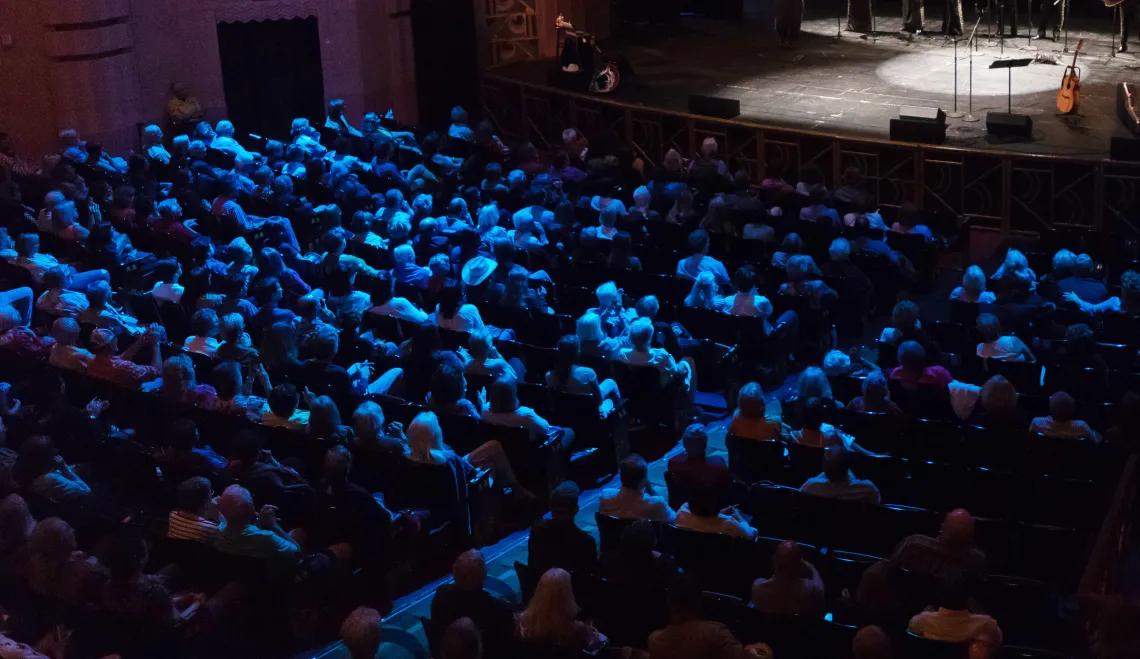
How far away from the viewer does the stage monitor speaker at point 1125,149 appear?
468 inches

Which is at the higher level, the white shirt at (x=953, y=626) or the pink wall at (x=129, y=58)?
the pink wall at (x=129, y=58)

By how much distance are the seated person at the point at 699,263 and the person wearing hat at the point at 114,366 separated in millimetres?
4021

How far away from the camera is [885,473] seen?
22.8 ft

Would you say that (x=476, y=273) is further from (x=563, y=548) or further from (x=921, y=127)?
(x=921, y=127)

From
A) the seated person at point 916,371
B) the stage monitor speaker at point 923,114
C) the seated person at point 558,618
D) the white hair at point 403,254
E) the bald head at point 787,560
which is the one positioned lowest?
the seated person at point 558,618

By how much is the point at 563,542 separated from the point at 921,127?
8183mm

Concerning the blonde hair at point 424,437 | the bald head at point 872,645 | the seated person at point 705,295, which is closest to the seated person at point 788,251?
the seated person at point 705,295

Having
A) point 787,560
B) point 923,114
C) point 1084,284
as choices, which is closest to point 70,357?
point 787,560

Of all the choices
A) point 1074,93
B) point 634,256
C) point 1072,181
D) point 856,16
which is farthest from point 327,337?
point 856,16

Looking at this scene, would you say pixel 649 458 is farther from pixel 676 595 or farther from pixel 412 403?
pixel 676 595

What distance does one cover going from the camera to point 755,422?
292 inches

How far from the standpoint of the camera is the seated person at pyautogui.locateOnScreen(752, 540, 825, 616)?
5.66 meters

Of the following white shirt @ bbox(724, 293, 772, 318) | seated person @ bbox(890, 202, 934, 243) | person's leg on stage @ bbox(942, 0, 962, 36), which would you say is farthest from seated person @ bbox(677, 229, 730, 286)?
person's leg on stage @ bbox(942, 0, 962, 36)

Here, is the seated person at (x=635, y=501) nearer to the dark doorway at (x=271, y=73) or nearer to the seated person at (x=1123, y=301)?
the seated person at (x=1123, y=301)
